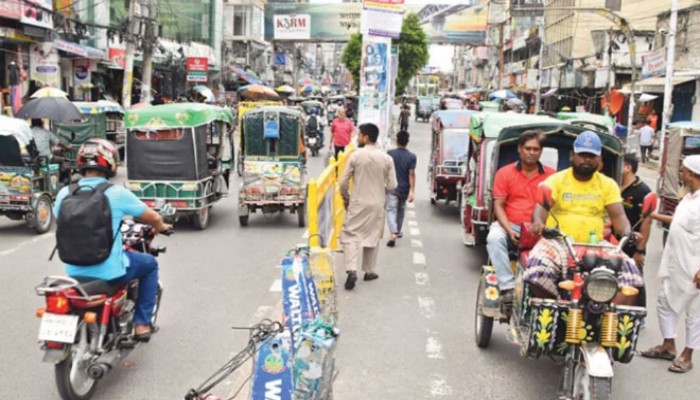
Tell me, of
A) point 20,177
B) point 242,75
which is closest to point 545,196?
point 20,177

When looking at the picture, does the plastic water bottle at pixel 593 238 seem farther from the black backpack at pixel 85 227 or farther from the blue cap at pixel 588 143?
the black backpack at pixel 85 227

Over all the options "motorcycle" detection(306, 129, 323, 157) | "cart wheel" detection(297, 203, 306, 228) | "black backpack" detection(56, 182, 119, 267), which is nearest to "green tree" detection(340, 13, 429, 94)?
"motorcycle" detection(306, 129, 323, 157)

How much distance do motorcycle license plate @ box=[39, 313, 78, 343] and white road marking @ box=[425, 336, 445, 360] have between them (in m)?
2.87

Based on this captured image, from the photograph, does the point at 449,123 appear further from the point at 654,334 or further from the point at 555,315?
the point at 555,315

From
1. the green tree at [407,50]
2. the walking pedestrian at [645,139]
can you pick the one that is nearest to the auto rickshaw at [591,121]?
the walking pedestrian at [645,139]

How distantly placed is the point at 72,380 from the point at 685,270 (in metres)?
4.55

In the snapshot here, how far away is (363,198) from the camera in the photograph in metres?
8.45

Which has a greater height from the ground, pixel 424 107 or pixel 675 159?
pixel 424 107

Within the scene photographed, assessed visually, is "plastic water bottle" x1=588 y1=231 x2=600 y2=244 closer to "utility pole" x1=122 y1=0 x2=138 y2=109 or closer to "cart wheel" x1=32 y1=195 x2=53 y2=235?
"cart wheel" x1=32 y1=195 x2=53 y2=235

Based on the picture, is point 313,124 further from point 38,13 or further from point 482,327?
point 482,327

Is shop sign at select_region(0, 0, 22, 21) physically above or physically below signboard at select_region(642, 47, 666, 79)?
above

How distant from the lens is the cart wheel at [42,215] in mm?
11258

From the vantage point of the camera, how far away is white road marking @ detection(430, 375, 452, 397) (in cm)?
534

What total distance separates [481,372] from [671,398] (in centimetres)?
139
